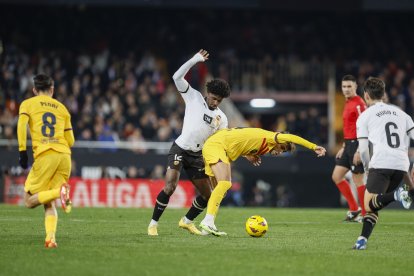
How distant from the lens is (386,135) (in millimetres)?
10945

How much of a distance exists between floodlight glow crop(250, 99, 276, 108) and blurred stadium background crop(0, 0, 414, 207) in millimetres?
182

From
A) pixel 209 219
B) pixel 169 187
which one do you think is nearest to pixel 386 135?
pixel 209 219

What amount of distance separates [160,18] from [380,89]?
26.6 metres

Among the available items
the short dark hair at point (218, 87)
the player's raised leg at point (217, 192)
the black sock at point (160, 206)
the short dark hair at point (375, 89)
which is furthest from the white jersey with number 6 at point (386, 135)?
the black sock at point (160, 206)

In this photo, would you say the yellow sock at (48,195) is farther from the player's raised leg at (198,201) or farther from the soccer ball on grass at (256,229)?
the soccer ball on grass at (256,229)

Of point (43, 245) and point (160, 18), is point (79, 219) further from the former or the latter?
point (160, 18)

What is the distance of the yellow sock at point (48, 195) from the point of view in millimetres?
10367

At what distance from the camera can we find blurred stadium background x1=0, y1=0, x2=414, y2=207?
84.5ft

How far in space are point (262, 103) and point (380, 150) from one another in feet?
80.2

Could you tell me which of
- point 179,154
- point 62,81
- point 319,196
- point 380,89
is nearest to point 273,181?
point 319,196

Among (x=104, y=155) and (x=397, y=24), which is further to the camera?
(x=397, y=24)

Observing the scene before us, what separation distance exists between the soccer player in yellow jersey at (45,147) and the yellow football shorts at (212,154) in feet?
7.85

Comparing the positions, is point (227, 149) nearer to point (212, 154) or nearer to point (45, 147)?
point (212, 154)

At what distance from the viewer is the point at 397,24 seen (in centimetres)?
3819
